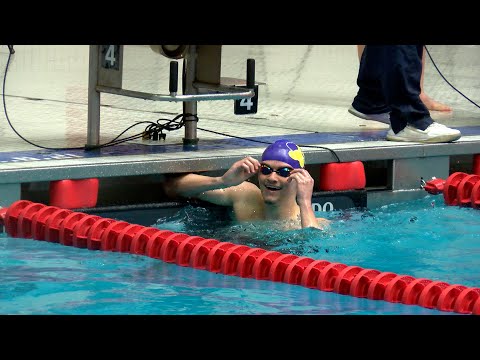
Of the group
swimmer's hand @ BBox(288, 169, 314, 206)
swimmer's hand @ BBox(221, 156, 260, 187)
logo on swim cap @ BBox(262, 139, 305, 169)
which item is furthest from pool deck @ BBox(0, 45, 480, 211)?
swimmer's hand @ BBox(288, 169, 314, 206)

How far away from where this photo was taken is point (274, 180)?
525 centimetres

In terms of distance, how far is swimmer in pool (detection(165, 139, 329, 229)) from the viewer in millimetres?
5250

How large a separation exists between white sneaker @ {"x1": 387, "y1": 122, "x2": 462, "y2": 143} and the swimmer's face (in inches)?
54.7

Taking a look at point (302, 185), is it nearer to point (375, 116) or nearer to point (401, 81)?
point (401, 81)

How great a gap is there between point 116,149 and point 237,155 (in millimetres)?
689

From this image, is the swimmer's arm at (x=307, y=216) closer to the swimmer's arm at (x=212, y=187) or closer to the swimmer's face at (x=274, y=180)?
the swimmer's face at (x=274, y=180)

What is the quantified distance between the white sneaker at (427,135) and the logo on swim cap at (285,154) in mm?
1254

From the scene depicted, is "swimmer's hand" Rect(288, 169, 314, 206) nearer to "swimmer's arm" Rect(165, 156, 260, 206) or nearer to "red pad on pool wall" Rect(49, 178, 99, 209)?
"swimmer's arm" Rect(165, 156, 260, 206)

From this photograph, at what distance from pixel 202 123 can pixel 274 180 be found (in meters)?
1.84

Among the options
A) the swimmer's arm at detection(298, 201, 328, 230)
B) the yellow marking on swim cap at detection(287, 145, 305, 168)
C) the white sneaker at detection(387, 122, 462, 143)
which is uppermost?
the white sneaker at detection(387, 122, 462, 143)

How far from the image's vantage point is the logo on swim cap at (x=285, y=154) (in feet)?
17.4
